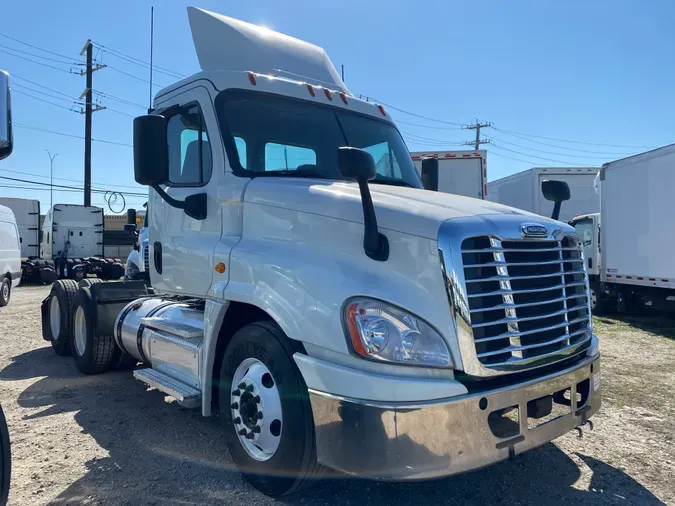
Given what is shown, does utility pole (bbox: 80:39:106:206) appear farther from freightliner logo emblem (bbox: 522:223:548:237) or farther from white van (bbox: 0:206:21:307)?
freightliner logo emblem (bbox: 522:223:548:237)

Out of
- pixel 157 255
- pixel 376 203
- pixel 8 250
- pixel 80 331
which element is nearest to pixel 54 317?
pixel 80 331

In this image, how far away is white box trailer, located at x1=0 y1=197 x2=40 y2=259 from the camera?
24234 millimetres

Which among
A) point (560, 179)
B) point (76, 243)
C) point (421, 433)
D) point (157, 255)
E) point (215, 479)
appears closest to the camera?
point (421, 433)

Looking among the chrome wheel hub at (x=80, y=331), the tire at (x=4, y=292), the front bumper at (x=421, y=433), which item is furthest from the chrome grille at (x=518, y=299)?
the tire at (x=4, y=292)

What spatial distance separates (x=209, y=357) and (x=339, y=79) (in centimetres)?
298

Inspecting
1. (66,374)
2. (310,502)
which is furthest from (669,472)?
(66,374)

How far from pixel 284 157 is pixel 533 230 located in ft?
6.03

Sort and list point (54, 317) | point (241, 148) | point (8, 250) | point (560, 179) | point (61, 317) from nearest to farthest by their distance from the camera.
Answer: point (241, 148), point (61, 317), point (54, 317), point (8, 250), point (560, 179)

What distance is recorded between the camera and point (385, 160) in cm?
444

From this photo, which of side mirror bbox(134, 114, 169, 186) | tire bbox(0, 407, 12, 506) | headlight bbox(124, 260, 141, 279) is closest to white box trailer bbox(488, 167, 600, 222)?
headlight bbox(124, 260, 141, 279)

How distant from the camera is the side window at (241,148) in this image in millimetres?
3834

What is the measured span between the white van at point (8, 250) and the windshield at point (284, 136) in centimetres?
916

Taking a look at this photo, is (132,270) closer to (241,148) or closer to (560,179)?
(241,148)

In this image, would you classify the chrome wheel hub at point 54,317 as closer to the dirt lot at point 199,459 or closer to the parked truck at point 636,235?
the dirt lot at point 199,459
